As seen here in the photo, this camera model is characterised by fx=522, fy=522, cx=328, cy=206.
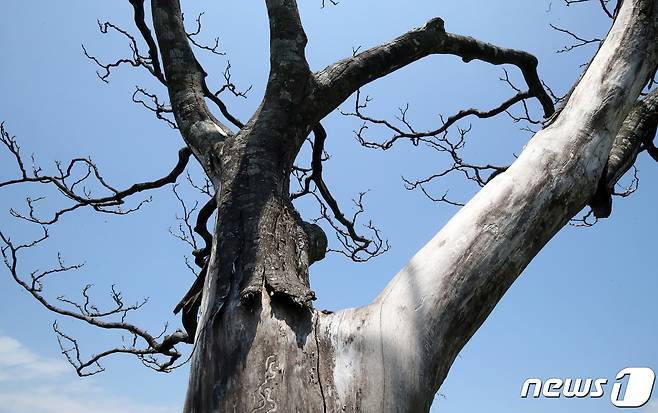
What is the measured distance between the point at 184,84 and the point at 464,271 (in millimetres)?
1950

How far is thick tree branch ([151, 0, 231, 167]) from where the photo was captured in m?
2.55

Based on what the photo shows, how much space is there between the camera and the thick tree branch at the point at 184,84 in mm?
2555

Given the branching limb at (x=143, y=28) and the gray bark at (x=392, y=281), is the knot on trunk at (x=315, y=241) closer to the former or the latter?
the gray bark at (x=392, y=281)

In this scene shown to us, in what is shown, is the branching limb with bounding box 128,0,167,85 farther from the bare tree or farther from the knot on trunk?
the knot on trunk

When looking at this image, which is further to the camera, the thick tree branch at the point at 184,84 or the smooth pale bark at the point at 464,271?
the thick tree branch at the point at 184,84

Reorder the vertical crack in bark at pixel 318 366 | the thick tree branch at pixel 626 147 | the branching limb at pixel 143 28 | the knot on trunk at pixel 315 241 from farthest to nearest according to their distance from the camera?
the branching limb at pixel 143 28 < the knot on trunk at pixel 315 241 < the thick tree branch at pixel 626 147 < the vertical crack in bark at pixel 318 366

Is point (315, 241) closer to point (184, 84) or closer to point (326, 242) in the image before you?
point (326, 242)

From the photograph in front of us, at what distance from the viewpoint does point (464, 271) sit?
1.42 metres

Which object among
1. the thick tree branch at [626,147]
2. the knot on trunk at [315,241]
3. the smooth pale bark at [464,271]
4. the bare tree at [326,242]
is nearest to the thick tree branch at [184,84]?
the bare tree at [326,242]

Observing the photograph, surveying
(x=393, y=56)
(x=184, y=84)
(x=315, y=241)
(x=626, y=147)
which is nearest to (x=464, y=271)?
(x=315, y=241)

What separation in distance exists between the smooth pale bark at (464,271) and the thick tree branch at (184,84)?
131 centimetres

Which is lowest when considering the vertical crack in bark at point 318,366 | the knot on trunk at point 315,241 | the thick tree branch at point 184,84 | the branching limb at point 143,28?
the vertical crack in bark at point 318,366

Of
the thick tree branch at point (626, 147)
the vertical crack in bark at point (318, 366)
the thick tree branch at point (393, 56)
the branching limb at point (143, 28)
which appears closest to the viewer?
the vertical crack in bark at point (318, 366)

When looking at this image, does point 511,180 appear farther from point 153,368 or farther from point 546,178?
point 153,368
